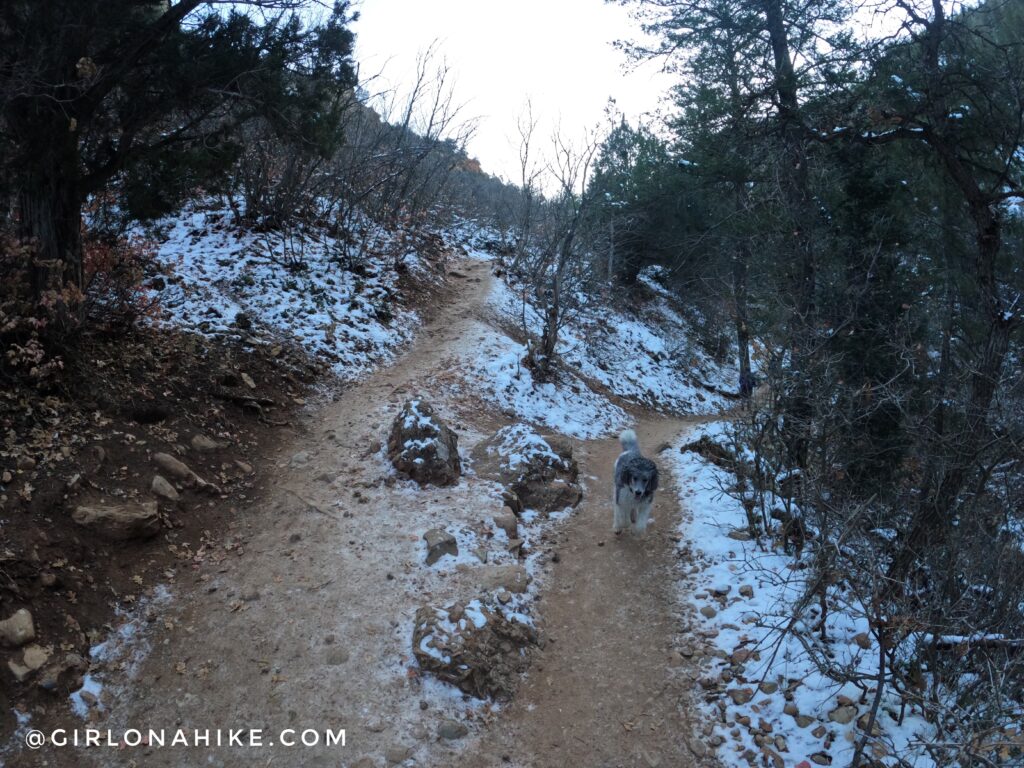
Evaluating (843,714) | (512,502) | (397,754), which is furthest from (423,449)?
(843,714)

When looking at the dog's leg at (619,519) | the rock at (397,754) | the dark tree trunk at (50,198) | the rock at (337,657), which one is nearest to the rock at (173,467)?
the dark tree trunk at (50,198)

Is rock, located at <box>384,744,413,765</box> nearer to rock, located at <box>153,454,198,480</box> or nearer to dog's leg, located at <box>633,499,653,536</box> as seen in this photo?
dog's leg, located at <box>633,499,653,536</box>

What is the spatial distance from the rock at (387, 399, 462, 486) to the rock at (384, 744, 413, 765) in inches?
136

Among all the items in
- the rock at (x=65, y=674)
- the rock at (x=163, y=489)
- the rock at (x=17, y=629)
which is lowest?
the rock at (x=65, y=674)

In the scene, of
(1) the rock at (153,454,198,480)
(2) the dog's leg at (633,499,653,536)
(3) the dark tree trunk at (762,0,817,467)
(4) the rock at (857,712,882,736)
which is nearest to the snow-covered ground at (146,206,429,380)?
(1) the rock at (153,454,198,480)

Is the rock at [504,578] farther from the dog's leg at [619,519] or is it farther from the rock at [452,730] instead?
the dog's leg at [619,519]

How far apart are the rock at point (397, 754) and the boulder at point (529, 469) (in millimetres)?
3304

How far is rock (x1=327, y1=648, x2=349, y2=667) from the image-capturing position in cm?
462

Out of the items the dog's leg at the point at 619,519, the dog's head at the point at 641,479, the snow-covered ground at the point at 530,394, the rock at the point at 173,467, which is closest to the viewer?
the rock at the point at 173,467

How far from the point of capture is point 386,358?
1167 cm

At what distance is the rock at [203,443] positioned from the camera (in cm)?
679

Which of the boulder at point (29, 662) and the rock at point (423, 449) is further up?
the rock at point (423, 449)

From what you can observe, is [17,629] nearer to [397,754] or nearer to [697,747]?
[397,754]

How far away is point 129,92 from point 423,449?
508cm
